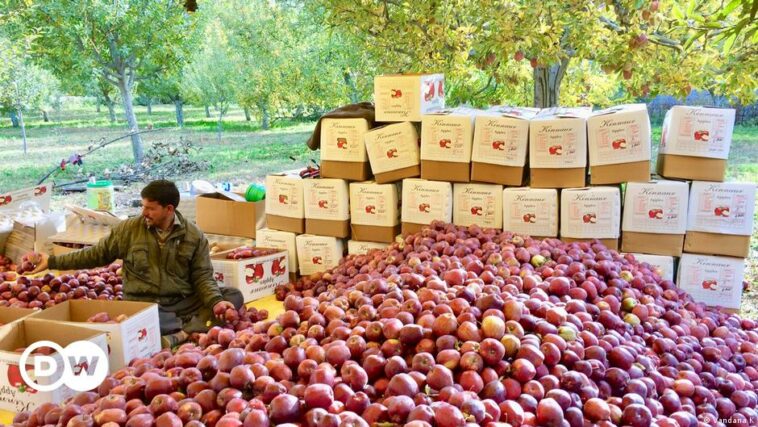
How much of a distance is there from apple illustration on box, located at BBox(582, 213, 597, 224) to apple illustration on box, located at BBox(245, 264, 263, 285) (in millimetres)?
1860

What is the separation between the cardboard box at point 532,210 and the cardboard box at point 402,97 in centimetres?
73

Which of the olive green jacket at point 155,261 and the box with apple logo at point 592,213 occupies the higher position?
the box with apple logo at point 592,213

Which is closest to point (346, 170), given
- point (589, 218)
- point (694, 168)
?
point (589, 218)

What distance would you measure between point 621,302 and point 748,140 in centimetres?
914

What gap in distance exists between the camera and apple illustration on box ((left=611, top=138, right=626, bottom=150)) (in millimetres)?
3234

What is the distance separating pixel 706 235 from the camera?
3221mm

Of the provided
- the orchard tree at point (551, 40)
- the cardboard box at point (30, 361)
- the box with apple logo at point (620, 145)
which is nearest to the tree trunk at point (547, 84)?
the orchard tree at point (551, 40)

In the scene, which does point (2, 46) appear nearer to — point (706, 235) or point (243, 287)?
point (243, 287)

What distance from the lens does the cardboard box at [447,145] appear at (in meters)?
3.49

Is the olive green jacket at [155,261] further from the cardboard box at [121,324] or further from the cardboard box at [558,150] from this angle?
the cardboard box at [558,150]

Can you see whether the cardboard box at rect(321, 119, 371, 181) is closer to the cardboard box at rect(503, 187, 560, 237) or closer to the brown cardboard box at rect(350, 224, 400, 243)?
the brown cardboard box at rect(350, 224, 400, 243)

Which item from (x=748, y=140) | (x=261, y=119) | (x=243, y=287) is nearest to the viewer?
(x=243, y=287)

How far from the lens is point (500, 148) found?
3422 millimetres

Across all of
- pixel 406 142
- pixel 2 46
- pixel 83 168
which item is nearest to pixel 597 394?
pixel 406 142
